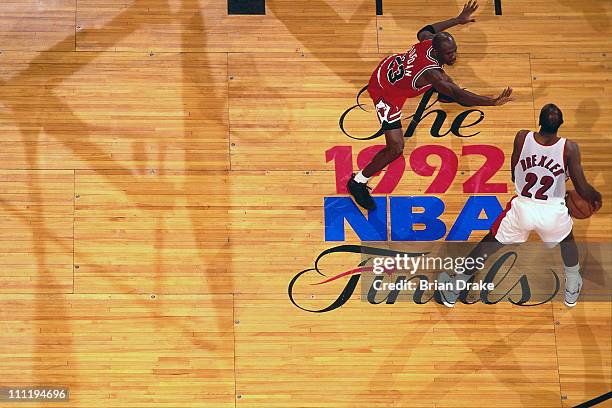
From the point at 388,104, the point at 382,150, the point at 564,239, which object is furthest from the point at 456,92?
the point at 564,239

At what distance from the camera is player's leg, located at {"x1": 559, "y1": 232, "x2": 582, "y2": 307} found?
23.4 ft

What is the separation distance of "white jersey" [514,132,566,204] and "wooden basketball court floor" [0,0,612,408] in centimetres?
64

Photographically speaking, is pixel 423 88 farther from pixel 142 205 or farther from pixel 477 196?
pixel 142 205

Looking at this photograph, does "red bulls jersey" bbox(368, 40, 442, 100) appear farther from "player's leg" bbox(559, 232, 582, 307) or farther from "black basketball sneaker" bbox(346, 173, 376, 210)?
"player's leg" bbox(559, 232, 582, 307)

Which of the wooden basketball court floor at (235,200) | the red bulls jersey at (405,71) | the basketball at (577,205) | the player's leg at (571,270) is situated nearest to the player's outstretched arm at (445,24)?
the red bulls jersey at (405,71)

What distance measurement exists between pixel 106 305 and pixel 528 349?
3.44 metres

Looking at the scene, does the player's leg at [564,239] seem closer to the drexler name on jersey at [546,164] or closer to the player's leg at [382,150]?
the drexler name on jersey at [546,164]

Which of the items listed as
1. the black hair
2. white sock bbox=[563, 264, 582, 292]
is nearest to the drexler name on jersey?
the black hair

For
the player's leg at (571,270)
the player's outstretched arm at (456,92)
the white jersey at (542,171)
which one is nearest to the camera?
the white jersey at (542,171)

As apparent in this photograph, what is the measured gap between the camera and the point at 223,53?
7.58 m

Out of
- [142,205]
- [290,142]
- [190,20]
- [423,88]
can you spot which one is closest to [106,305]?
[142,205]

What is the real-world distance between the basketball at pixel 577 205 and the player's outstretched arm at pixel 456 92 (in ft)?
3.04

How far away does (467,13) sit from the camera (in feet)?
23.9

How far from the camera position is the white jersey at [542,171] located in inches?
262
